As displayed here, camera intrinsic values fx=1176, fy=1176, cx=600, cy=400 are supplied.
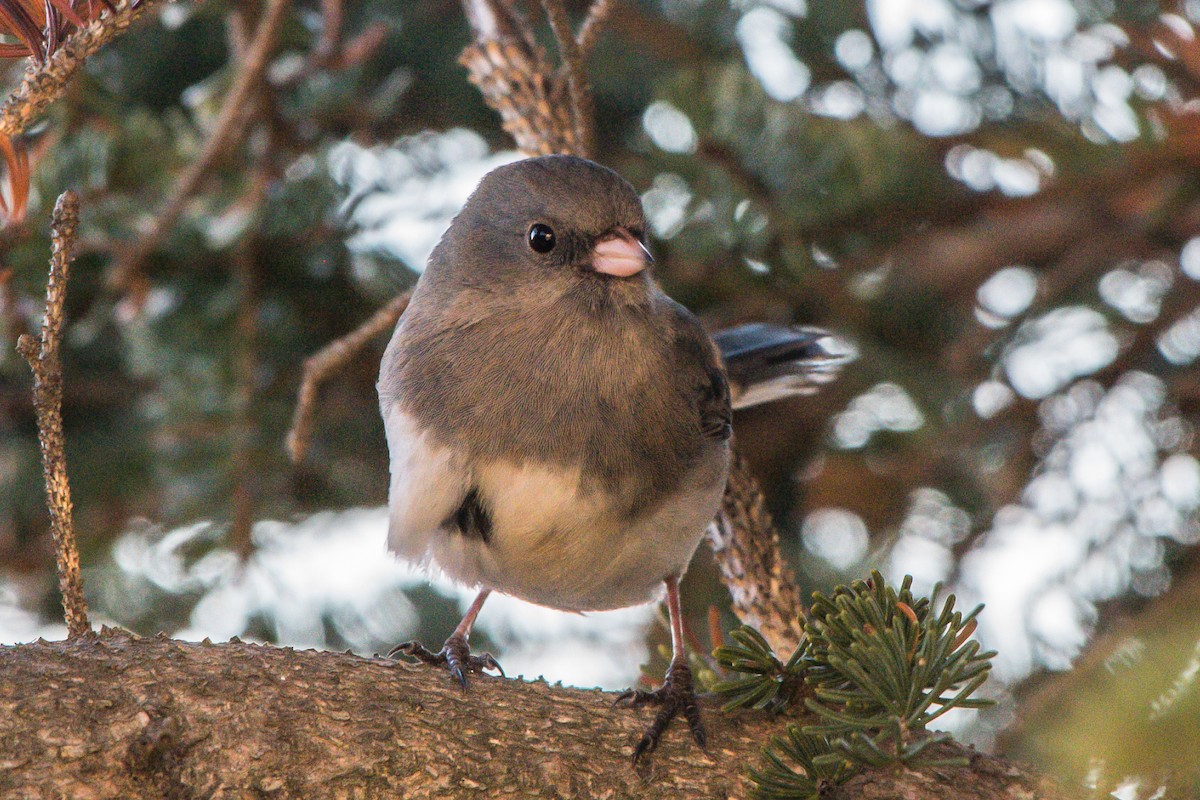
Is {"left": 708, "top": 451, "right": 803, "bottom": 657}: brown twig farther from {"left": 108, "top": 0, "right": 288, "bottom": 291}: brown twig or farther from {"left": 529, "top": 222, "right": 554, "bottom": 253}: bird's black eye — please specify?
{"left": 108, "top": 0, "right": 288, "bottom": 291}: brown twig

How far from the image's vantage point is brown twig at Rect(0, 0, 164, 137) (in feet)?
3.43

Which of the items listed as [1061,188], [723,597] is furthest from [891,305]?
[723,597]

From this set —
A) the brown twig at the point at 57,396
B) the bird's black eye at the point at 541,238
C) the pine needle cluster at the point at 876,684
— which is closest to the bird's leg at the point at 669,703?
the pine needle cluster at the point at 876,684

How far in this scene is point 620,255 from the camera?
5.80 feet

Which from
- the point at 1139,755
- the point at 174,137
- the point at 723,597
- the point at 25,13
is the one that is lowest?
the point at 1139,755

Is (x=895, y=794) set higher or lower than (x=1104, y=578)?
lower

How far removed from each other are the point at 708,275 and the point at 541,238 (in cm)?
45

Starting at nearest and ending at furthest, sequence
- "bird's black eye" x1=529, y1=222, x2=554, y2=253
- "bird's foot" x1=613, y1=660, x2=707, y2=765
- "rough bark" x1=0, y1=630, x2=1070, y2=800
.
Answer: "rough bark" x1=0, y1=630, x2=1070, y2=800 → "bird's foot" x1=613, y1=660, x2=707, y2=765 → "bird's black eye" x1=529, y1=222, x2=554, y2=253

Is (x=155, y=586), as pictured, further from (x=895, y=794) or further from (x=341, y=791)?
(x=895, y=794)

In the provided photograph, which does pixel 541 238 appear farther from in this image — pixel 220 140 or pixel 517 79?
pixel 220 140

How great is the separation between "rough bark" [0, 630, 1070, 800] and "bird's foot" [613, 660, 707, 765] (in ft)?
0.04

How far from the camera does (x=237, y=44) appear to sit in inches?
81.3

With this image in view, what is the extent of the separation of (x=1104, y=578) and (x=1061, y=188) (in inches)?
29.2

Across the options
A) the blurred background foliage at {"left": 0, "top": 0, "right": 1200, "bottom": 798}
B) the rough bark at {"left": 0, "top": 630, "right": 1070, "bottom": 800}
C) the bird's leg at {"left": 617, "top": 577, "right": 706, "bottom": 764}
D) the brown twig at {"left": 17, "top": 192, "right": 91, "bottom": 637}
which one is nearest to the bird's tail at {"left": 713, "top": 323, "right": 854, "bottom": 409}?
the blurred background foliage at {"left": 0, "top": 0, "right": 1200, "bottom": 798}
